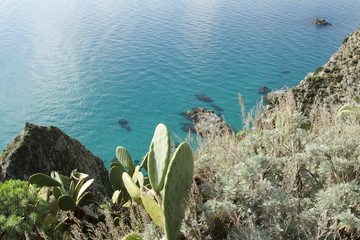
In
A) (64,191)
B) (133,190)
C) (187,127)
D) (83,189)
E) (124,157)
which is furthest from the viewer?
(187,127)

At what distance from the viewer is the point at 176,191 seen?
3021mm

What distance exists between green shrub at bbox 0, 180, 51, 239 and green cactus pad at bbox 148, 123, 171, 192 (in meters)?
1.34

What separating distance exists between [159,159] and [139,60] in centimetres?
2469

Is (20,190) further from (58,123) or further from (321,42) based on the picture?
(321,42)

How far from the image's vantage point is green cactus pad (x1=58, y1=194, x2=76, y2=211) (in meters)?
4.22

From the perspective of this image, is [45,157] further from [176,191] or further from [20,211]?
[176,191]

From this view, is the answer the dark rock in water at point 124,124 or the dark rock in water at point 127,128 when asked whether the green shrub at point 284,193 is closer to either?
Answer: the dark rock in water at point 127,128

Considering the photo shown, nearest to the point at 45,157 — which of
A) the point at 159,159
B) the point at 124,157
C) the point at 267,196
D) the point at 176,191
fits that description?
the point at 124,157

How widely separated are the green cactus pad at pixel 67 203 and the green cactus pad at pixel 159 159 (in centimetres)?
141

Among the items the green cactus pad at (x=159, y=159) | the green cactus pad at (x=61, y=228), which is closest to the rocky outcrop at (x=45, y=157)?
the green cactus pad at (x=61, y=228)

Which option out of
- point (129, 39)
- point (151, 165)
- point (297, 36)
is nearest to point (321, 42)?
point (297, 36)

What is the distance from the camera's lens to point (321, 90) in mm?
10492

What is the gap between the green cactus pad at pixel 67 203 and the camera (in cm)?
422

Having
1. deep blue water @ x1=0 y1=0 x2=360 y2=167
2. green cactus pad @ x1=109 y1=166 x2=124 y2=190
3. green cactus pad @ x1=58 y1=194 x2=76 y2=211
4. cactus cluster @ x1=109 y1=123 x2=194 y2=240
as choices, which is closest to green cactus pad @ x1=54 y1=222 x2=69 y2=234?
green cactus pad @ x1=58 y1=194 x2=76 y2=211
